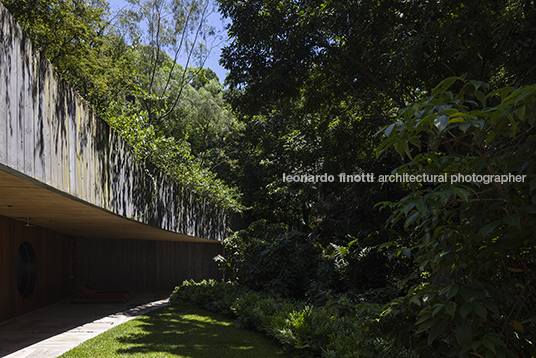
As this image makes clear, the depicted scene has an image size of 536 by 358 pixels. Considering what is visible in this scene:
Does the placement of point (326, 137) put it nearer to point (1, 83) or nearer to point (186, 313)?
point (186, 313)

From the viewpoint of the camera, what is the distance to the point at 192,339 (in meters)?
7.43

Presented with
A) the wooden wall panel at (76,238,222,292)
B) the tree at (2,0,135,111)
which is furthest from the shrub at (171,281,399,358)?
the wooden wall panel at (76,238,222,292)

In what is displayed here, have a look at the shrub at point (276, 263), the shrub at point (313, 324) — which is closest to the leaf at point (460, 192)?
the shrub at point (313, 324)

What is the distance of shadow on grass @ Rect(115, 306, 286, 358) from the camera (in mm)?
6562

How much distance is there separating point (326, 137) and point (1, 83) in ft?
28.9

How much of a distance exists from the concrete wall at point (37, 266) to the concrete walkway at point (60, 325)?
0.30m

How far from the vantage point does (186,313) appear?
34.0 feet

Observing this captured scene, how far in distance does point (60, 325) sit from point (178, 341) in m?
3.13

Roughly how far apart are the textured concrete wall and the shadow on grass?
2.17m

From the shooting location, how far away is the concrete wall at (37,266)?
355 inches

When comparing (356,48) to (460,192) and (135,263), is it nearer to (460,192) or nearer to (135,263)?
(460,192)

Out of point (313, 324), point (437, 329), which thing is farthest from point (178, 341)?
point (437, 329)

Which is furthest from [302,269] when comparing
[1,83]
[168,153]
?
[1,83]

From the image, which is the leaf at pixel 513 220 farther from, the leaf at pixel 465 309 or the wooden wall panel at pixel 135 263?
the wooden wall panel at pixel 135 263
